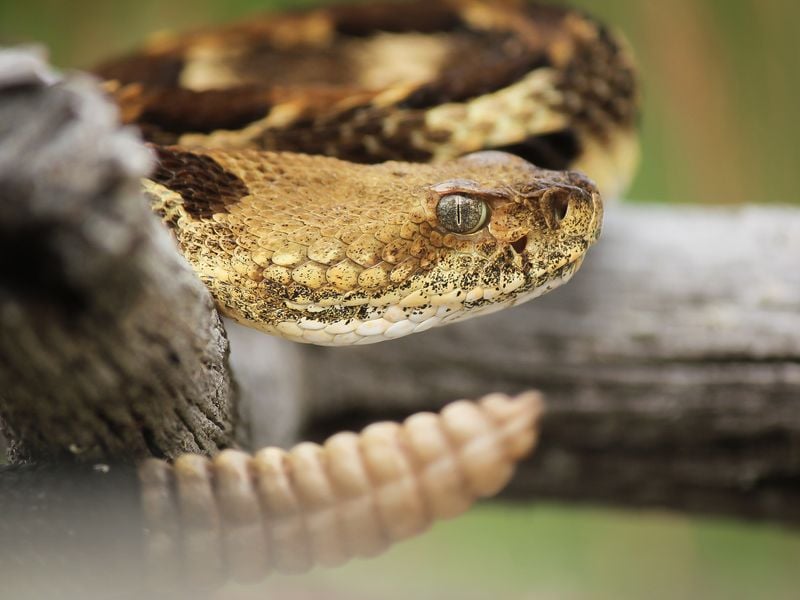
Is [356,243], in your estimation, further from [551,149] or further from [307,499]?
[551,149]

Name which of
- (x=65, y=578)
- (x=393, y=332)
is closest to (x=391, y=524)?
(x=65, y=578)

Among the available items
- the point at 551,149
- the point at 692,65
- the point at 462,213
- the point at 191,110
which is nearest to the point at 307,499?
the point at 462,213

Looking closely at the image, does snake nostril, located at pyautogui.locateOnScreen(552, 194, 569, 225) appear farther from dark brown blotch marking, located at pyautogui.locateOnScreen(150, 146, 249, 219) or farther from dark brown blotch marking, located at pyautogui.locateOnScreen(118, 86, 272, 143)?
dark brown blotch marking, located at pyautogui.locateOnScreen(118, 86, 272, 143)

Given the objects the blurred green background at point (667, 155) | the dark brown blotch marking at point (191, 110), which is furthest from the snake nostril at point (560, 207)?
the blurred green background at point (667, 155)

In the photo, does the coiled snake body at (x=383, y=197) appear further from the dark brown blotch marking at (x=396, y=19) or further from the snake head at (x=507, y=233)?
the dark brown blotch marking at (x=396, y=19)

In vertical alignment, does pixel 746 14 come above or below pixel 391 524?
above

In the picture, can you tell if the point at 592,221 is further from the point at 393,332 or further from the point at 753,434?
the point at 753,434
